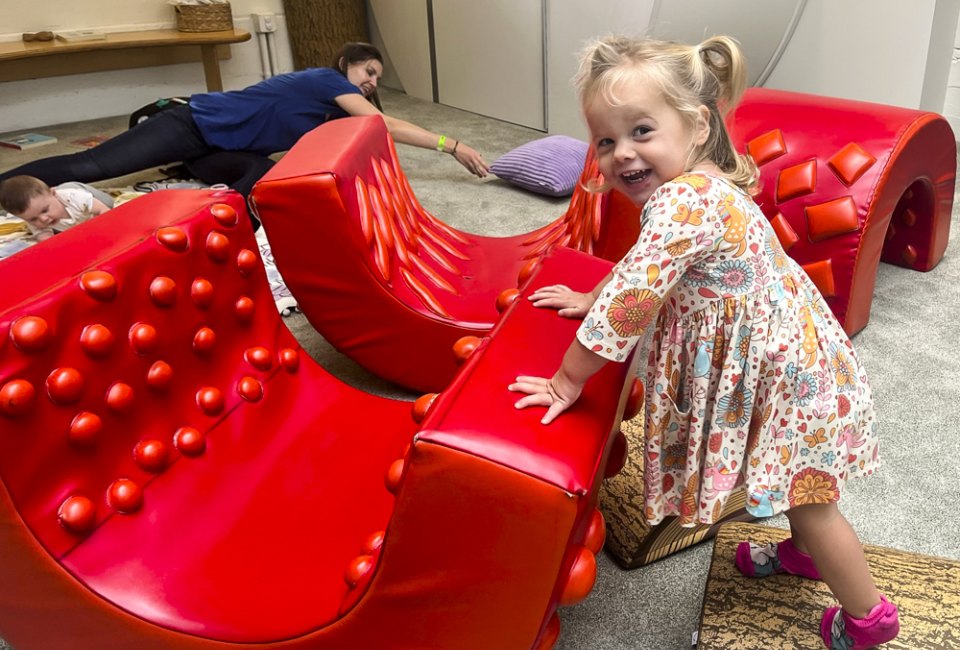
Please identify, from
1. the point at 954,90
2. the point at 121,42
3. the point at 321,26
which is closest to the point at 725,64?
the point at 954,90

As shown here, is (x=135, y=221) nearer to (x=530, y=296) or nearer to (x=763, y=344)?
(x=530, y=296)

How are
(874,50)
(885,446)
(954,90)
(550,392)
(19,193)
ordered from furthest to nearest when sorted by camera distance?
(954,90) < (874,50) < (19,193) < (885,446) < (550,392)

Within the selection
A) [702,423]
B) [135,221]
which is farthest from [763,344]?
[135,221]

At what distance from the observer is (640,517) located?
131 cm

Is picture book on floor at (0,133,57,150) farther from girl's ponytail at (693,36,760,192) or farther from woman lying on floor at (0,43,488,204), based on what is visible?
girl's ponytail at (693,36,760,192)

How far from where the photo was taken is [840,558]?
3.30 feet

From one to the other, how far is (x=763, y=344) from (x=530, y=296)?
0.34 m

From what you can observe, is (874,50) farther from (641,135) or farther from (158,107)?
(158,107)

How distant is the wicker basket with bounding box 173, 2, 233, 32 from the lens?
4480 mm

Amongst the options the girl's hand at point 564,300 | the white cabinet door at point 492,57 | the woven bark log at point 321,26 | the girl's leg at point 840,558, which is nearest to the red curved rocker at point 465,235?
the girl's hand at point 564,300

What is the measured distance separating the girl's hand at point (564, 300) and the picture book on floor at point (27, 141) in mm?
4017

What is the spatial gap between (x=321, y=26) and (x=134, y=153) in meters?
2.41

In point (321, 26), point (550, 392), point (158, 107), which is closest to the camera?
point (550, 392)

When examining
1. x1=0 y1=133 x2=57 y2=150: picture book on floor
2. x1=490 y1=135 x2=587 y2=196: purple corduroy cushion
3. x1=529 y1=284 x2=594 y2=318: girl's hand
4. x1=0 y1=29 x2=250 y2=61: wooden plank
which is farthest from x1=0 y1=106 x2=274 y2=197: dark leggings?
x1=529 y1=284 x2=594 y2=318: girl's hand
